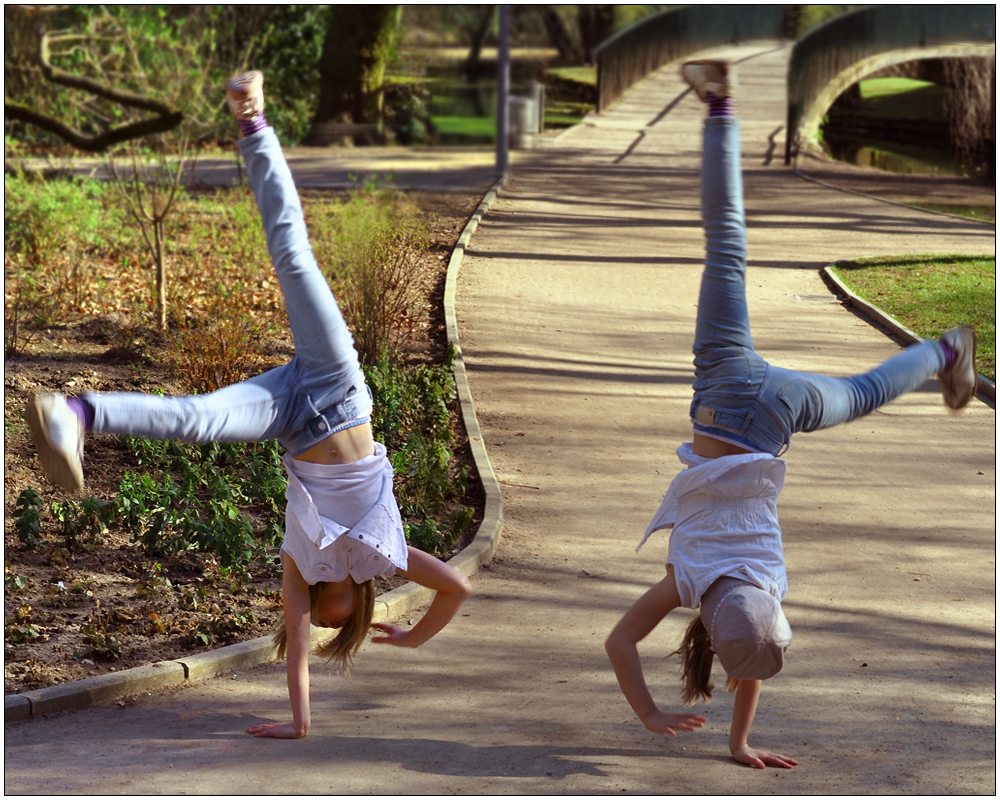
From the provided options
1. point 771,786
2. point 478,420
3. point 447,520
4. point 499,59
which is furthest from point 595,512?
point 499,59

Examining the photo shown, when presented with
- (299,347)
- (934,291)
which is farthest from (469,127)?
(934,291)

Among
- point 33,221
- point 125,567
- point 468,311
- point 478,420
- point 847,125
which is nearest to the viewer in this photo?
point 125,567

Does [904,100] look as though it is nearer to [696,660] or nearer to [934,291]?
[934,291]

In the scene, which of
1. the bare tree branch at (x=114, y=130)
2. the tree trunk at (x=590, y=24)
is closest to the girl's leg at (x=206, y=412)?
the bare tree branch at (x=114, y=130)

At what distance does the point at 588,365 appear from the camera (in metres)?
10.4

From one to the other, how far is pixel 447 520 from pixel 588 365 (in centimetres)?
395

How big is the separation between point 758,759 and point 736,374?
59.4 inches

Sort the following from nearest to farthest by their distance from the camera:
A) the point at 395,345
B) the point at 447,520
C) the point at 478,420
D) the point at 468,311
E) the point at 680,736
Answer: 1. the point at 680,736
2. the point at 447,520
3. the point at 478,420
4. the point at 395,345
5. the point at 468,311

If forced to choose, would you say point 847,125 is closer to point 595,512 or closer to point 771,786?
point 595,512

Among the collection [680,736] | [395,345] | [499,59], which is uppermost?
[499,59]

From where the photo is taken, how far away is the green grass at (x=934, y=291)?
456 inches

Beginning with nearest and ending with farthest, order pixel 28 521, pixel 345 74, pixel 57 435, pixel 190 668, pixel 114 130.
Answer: pixel 57 435 < pixel 190 668 < pixel 28 521 < pixel 114 130 < pixel 345 74

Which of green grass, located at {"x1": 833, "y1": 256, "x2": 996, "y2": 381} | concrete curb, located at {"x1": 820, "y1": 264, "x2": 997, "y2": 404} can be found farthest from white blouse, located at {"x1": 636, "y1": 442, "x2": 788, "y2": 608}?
green grass, located at {"x1": 833, "y1": 256, "x2": 996, "y2": 381}

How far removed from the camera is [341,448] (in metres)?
3.84
